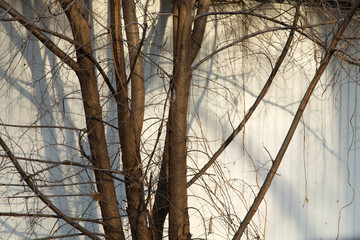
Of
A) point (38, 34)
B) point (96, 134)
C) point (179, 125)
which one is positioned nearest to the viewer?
point (38, 34)

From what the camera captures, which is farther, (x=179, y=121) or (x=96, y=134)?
(x=96, y=134)

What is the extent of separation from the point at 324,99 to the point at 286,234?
4.46ft

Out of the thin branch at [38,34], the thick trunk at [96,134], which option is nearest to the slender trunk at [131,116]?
the thick trunk at [96,134]

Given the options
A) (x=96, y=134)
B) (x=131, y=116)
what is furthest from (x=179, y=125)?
(x=96, y=134)

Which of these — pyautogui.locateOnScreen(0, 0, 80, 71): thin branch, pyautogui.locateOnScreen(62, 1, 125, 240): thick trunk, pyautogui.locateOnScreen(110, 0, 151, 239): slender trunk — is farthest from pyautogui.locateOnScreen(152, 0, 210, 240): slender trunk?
pyautogui.locateOnScreen(0, 0, 80, 71): thin branch

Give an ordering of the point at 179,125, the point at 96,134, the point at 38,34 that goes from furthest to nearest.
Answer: the point at 96,134 → the point at 179,125 → the point at 38,34

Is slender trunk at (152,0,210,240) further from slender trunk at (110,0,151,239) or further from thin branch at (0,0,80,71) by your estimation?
thin branch at (0,0,80,71)

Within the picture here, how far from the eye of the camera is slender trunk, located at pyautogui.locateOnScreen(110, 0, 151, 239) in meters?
2.74

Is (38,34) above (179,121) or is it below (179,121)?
above

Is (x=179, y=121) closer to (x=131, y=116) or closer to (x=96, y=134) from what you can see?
(x=131, y=116)

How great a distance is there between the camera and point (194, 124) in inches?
158

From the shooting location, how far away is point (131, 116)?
277cm

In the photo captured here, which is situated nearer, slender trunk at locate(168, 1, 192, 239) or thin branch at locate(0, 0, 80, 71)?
thin branch at locate(0, 0, 80, 71)

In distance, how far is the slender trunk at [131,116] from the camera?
2.74 metres
